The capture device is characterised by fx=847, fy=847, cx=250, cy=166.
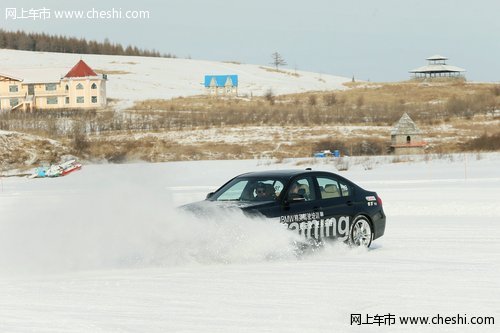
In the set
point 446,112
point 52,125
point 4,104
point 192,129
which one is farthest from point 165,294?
point 4,104

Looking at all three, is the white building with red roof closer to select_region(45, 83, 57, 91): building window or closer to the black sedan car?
select_region(45, 83, 57, 91): building window

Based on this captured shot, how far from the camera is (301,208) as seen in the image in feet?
45.6

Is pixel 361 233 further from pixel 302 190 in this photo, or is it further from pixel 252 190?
pixel 252 190

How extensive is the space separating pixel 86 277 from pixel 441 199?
51.6ft

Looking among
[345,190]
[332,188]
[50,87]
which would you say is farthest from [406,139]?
[50,87]

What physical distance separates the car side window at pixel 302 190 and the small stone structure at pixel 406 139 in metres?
39.7

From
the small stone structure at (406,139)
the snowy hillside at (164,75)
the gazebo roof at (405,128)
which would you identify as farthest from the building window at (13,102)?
the gazebo roof at (405,128)

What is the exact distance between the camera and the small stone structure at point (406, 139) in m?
53.5

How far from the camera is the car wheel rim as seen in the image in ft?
48.7

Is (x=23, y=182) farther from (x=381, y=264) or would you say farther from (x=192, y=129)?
(x=381, y=264)

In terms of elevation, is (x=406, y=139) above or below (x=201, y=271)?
above

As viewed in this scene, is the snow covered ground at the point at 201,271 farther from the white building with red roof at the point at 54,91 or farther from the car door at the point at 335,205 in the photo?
the white building with red roof at the point at 54,91

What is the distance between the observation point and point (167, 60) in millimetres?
162375

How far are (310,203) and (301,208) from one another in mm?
308
